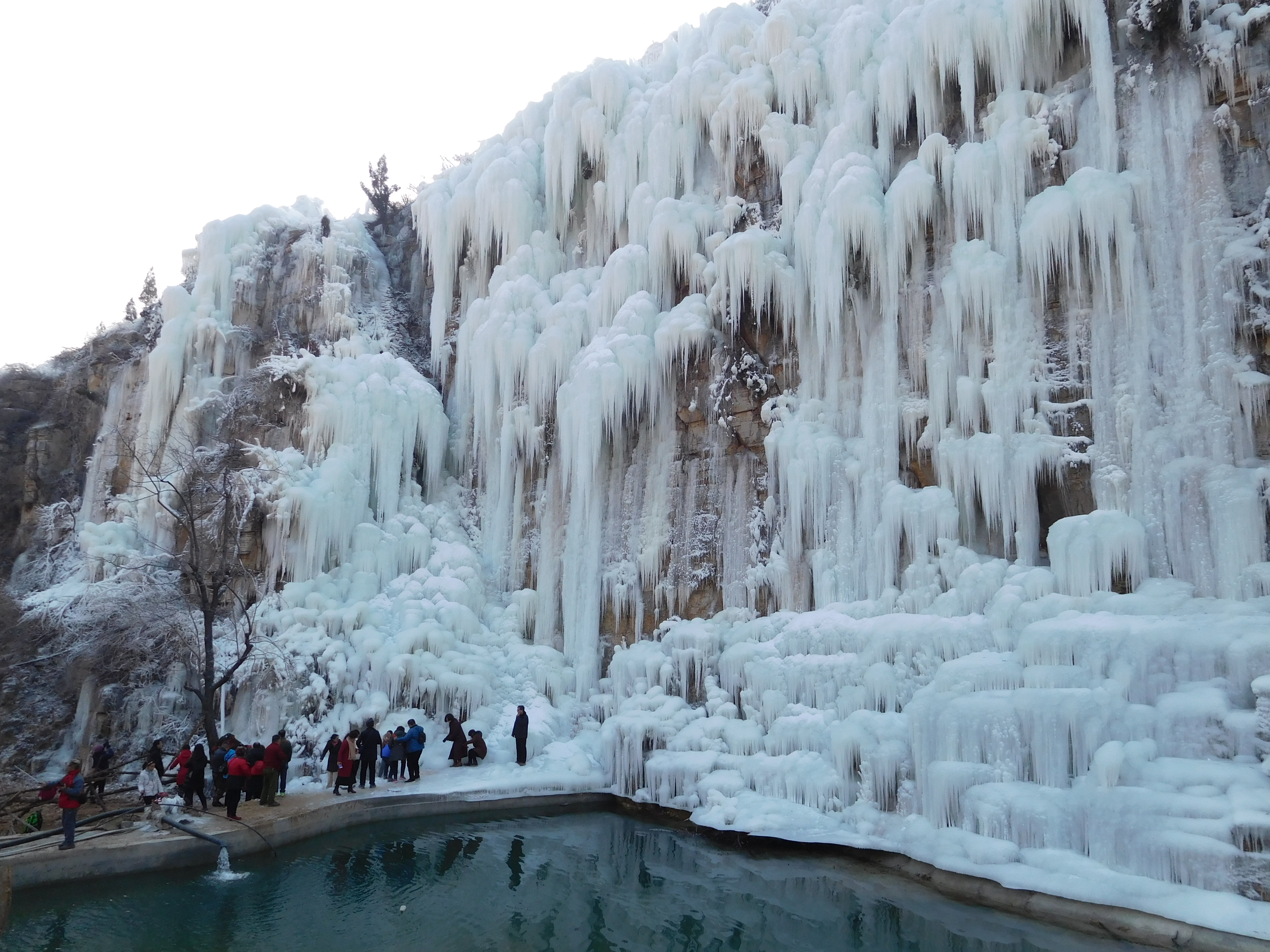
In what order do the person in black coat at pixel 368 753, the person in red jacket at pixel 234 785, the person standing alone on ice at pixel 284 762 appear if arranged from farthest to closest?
the person in black coat at pixel 368 753 < the person standing alone on ice at pixel 284 762 < the person in red jacket at pixel 234 785

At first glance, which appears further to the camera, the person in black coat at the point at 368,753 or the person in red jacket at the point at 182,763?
the person in black coat at the point at 368,753

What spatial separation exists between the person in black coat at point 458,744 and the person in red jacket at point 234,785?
3984 mm

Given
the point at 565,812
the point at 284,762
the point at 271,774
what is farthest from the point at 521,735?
the point at 271,774

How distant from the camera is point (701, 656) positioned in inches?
538

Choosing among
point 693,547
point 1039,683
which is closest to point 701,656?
point 693,547

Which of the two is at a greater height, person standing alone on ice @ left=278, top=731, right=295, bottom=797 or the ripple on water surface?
person standing alone on ice @ left=278, top=731, right=295, bottom=797

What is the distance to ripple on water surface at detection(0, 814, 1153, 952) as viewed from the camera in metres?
7.11

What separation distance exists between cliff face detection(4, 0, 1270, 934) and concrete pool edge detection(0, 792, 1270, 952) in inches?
9.4

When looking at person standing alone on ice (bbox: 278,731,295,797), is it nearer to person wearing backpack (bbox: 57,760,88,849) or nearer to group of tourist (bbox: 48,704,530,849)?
group of tourist (bbox: 48,704,530,849)

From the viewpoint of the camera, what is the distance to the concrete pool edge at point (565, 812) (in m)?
6.96

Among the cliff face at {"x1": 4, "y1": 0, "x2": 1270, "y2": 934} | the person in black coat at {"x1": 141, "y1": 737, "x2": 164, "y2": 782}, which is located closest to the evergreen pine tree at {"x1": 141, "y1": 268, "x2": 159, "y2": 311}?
the cliff face at {"x1": 4, "y1": 0, "x2": 1270, "y2": 934}

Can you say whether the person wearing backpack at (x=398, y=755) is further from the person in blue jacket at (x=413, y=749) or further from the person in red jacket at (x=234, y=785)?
the person in red jacket at (x=234, y=785)

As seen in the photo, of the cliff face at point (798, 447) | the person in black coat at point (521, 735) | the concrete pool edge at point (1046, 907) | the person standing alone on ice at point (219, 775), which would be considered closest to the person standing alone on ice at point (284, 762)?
the person standing alone on ice at point (219, 775)

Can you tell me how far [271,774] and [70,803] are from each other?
112 inches
